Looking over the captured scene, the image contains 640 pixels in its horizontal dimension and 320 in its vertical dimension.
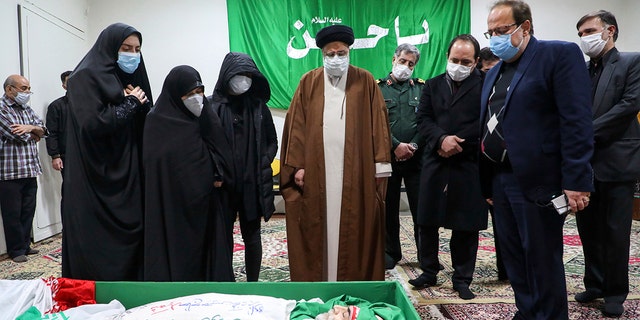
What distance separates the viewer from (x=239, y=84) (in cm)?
214

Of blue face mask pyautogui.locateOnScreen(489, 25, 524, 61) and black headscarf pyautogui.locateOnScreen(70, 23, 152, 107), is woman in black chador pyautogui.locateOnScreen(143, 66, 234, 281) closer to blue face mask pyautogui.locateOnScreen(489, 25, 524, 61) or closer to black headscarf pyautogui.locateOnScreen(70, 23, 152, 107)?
black headscarf pyautogui.locateOnScreen(70, 23, 152, 107)

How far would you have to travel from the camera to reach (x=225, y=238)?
203cm

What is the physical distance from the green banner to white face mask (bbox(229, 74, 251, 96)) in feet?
10.4

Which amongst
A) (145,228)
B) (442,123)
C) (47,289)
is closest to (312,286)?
Answer: (145,228)

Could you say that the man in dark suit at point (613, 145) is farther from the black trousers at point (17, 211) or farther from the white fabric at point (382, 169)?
the black trousers at point (17, 211)

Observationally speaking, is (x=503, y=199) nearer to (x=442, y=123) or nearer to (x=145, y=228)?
(x=442, y=123)

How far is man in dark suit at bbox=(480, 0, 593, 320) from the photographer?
58.9 inches

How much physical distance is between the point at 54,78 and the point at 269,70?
2.28m

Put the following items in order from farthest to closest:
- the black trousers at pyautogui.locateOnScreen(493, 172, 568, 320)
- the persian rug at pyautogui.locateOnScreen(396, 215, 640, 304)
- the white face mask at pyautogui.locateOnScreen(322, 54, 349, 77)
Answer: the persian rug at pyautogui.locateOnScreen(396, 215, 640, 304)
the white face mask at pyautogui.locateOnScreen(322, 54, 349, 77)
the black trousers at pyautogui.locateOnScreen(493, 172, 568, 320)

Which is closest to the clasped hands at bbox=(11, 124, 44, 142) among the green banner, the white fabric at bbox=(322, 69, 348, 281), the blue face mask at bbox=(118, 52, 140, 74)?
the blue face mask at bbox=(118, 52, 140, 74)

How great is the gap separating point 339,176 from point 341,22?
353 cm

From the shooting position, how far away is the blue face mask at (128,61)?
192 cm

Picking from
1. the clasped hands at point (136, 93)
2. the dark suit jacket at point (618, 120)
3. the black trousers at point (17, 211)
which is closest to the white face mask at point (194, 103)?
the clasped hands at point (136, 93)

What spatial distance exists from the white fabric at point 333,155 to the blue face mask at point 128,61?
36.4 inches
